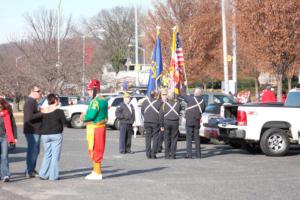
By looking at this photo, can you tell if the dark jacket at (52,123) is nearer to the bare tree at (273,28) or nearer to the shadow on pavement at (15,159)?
the shadow on pavement at (15,159)

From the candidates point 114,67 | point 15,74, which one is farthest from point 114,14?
point 15,74

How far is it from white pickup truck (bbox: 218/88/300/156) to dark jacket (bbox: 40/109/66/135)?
6.17 meters

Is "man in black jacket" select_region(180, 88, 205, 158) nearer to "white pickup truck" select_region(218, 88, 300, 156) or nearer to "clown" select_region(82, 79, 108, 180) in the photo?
"white pickup truck" select_region(218, 88, 300, 156)

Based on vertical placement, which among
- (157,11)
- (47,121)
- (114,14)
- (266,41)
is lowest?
(47,121)

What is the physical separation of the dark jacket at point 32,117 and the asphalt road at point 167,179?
38.7 inches

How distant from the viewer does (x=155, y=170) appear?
14203 millimetres

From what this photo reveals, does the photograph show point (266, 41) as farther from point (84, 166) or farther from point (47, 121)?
point (47, 121)

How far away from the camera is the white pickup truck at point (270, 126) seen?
1736 cm

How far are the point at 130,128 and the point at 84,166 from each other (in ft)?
14.1

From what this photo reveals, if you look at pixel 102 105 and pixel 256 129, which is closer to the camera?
pixel 102 105

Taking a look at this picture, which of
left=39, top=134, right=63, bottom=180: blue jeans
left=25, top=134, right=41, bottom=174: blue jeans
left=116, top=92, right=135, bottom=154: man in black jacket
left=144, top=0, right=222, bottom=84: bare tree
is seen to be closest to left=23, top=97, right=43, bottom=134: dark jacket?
left=25, top=134, right=41, bottom=174: blue jeans

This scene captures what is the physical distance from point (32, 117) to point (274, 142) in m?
7.29

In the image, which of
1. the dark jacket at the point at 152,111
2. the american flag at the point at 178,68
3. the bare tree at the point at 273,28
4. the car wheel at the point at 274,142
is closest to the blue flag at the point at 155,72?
the american flag at the point at 178,68

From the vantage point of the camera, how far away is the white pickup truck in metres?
17.4
